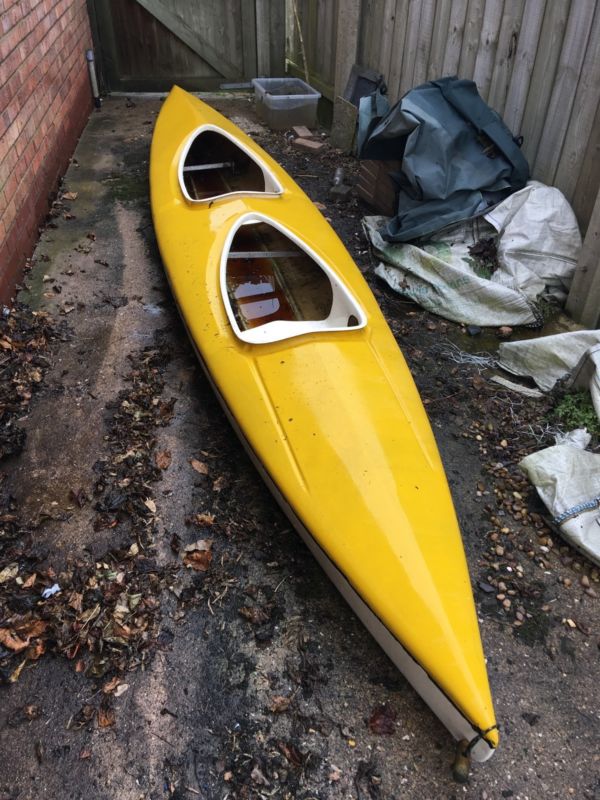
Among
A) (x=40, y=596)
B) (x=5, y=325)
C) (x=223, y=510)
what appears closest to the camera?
(x=40, y=596)

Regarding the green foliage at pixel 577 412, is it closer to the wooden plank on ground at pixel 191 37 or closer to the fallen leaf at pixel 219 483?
the fallen leaf at pixel 219 483

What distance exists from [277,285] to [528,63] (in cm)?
221

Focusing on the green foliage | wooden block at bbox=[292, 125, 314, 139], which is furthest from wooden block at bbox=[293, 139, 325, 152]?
the green foliage

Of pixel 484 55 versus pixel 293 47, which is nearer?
pixel 484 55

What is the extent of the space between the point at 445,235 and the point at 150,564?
2900 mm

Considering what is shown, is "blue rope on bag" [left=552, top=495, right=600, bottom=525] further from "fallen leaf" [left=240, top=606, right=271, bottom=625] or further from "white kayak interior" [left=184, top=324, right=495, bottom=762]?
"fallen leaf" [left=240, top=606, right=271, bottom=625]

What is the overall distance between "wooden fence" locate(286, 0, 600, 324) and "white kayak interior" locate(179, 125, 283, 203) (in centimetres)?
172

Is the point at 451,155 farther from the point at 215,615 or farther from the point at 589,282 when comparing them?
the point at 215,615

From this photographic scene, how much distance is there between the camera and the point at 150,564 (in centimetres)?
241

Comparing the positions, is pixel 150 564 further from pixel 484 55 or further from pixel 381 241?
pixel 484 55

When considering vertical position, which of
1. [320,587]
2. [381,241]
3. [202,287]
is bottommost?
[320,587]

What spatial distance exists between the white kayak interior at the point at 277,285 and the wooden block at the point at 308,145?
2.62 metres

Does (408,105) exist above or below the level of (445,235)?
above

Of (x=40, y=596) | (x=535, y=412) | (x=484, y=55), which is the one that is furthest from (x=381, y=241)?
(x=40, y=596)
